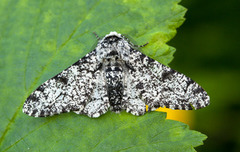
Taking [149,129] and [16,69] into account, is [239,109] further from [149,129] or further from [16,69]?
[16,69]

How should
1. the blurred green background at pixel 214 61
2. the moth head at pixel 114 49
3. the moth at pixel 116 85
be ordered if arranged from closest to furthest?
the moth at pixel 116 85
the moth head at pixel 114 49
the blurred green background at pixel 214 61

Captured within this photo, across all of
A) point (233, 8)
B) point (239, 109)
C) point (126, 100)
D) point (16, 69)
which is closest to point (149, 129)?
point (126, 100)

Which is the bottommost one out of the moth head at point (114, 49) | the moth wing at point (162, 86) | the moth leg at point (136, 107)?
the moth leg at point (136, 107)

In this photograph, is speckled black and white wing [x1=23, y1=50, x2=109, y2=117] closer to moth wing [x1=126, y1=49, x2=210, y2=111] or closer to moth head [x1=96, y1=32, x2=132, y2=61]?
moth head [x1=96, y1=32, x2=132, y2=61]

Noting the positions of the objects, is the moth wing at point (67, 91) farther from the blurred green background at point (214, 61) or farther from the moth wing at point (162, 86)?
the blurred green background at point (214, 61)

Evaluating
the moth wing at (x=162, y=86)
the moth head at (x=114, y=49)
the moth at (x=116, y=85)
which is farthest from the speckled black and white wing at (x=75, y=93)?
the moth wing at (x=162, y=86)

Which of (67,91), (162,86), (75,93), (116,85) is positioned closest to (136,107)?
(116,85)
